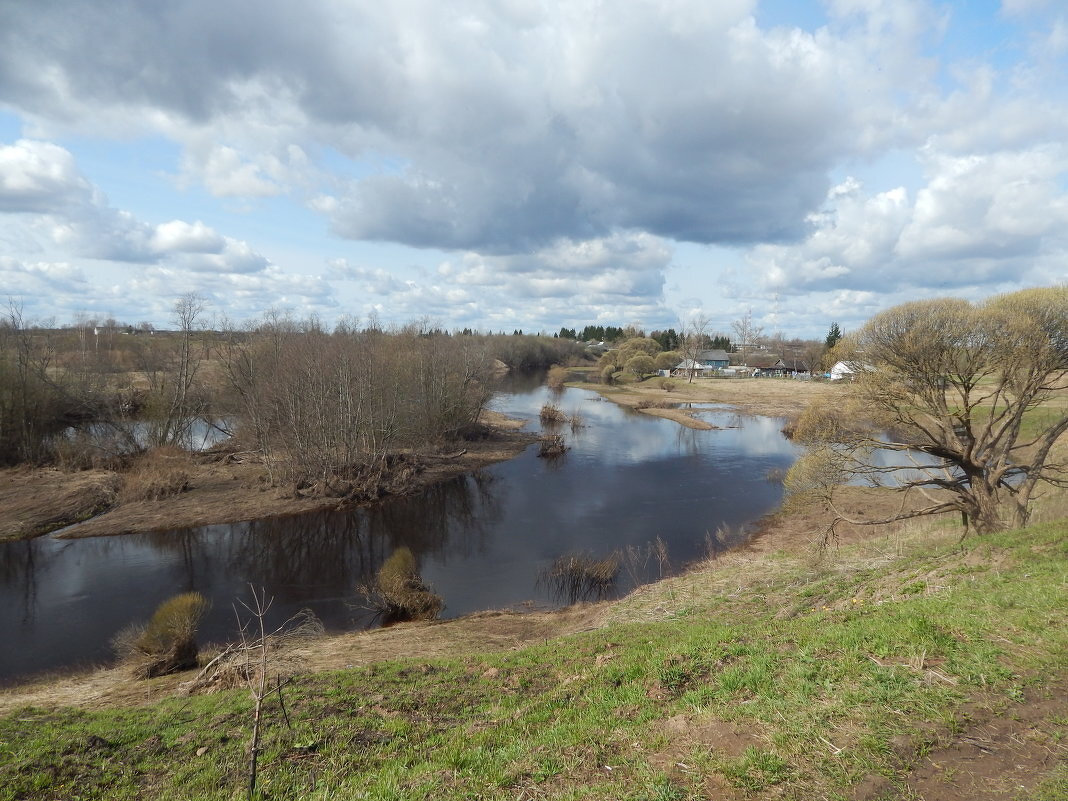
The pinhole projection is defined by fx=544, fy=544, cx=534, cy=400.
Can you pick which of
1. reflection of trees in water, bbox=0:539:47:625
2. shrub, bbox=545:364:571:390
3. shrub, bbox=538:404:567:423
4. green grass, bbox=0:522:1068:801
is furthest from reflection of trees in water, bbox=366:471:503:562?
shrub, bbox=545:364:571:390

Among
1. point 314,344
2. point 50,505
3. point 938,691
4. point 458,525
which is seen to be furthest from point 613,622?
point 50,505

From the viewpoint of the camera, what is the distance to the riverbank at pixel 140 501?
85.0ft

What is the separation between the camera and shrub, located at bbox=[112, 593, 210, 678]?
12906 millimetres

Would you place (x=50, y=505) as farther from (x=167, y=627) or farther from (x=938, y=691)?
(x=938, y=691)

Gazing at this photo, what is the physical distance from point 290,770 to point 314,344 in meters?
29.9

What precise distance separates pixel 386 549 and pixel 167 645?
11.3 metres

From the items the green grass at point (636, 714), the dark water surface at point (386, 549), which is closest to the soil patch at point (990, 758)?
the green grass at point (636, 714)

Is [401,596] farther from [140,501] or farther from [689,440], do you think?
[689,440]

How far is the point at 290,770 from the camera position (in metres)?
6.77

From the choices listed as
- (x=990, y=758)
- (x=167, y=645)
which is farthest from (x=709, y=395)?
(x=990, y=758)

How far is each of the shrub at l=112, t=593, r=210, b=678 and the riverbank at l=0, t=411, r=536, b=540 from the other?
14.7m

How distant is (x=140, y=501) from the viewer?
28859 millimetres

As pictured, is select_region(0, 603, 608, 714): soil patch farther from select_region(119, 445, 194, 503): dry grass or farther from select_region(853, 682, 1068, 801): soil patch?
select_region(119, 445, 194, 503): dry grass

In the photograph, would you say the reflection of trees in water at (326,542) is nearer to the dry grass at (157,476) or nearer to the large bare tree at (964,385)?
the dry grass at (157,476)
